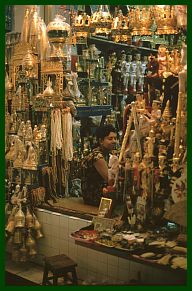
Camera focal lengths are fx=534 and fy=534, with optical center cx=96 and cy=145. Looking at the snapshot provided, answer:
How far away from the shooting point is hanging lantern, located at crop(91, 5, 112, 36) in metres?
3.77

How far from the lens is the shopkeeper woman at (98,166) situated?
401cm

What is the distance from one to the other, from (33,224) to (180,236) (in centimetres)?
100

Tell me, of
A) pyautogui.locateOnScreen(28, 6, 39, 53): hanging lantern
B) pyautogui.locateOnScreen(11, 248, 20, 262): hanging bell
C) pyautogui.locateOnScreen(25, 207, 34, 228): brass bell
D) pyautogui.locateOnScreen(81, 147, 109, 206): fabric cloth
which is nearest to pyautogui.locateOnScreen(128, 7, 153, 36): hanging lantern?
pyautogui.locateOnScreen(28, 6, 39, 53): hanging lantern

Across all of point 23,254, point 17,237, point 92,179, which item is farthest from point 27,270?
point 92,179

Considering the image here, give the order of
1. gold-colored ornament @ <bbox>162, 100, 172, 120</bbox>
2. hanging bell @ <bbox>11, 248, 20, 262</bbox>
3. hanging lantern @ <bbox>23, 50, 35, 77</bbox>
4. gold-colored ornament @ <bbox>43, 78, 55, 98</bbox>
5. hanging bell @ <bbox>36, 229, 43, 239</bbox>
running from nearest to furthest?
gold-colored ornament @ <bbox>162, 100, 172, 120</bbox>
hanging bell @ <bbox>11, 248, 20, 262</bbox>
hanging bell @ <bbox>36, 229, 43, 239</bbox>
hanging lantern @ <bbox>23, 50, 35, 77</bbox>
gold-colored ornament @ <bbox>43, 78, 55, 98</bbox>

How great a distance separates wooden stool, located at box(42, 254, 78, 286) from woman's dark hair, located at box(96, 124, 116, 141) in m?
1.18

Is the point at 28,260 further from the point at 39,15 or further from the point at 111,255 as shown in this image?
the point at 39,15

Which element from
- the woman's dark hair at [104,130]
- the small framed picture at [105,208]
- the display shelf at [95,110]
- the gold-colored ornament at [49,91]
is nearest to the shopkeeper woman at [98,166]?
the woman's dark hair at [104,130]

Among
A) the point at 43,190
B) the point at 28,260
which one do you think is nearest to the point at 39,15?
the point at 43,190

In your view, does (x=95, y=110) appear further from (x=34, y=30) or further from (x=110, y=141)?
(x=34, y=30)

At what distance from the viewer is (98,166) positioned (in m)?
4.04

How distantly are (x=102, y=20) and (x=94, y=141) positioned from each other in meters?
0.96

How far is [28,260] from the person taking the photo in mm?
3346

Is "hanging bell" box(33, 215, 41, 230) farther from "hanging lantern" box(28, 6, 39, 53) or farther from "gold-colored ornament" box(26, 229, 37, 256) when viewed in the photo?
"hanging lantern" box(28, 6, 39, 53)
